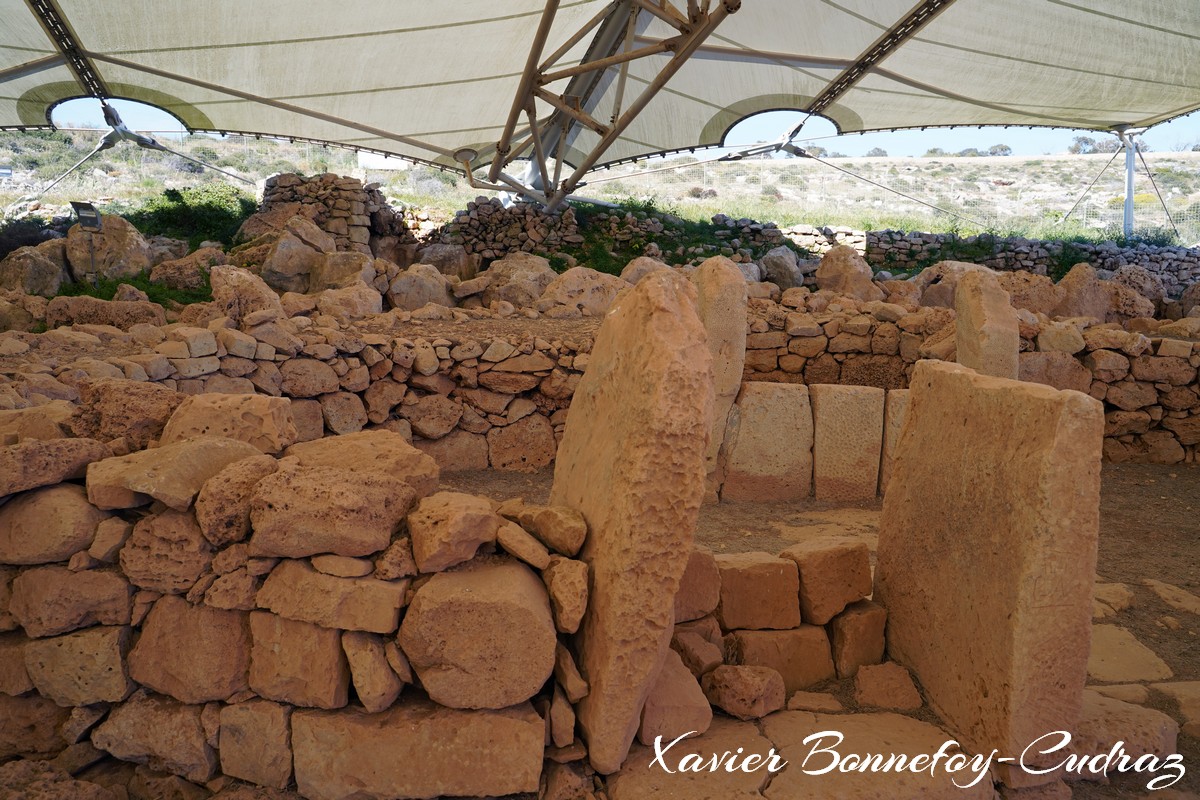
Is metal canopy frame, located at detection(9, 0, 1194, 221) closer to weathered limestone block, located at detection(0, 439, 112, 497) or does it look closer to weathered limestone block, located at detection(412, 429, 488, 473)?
weathered limestone block, located at detection(412, 429, 488, 473)

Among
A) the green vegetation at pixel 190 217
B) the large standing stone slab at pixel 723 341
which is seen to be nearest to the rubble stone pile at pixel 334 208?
the green vegetation at pixel 190 217

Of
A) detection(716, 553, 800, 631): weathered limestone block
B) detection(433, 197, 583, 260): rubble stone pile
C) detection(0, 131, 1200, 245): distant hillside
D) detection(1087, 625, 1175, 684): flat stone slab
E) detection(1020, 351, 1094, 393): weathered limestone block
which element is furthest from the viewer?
detection(0, 131, 1200, 245): distant hillside

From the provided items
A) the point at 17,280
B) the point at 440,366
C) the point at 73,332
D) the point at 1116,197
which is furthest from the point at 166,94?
the point at 1116,197

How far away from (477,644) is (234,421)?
138 centimetres

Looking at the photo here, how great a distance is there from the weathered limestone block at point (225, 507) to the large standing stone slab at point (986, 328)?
17.0ft

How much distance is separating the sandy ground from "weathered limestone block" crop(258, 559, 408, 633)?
5.48ft

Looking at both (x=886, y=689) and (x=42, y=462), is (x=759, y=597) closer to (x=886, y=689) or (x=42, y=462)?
(x=886, y=689)

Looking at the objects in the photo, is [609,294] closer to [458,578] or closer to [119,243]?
[119,243]

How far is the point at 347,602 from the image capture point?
7.55 feet

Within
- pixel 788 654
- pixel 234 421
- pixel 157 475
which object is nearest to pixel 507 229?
pixel 234 421

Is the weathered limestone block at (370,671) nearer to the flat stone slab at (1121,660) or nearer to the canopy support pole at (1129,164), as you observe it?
the flat stone slab at (1121,660)

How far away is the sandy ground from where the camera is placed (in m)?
3.66

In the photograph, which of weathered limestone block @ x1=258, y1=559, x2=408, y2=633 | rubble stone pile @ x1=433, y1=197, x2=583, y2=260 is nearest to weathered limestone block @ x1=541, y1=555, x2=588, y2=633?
weathered limestone block @ x1=258, y1=559, x2=408, y2=633

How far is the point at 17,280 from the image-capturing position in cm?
843
